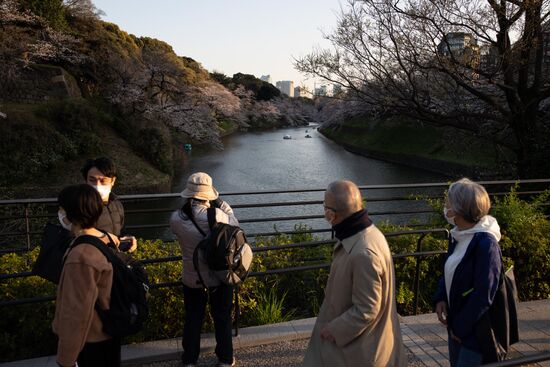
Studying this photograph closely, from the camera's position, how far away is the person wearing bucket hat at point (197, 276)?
8.78ft

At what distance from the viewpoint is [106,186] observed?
272cm

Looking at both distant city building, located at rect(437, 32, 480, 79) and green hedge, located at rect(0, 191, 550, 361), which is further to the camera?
distant city building, located at rect(437, 32, 480, 79)

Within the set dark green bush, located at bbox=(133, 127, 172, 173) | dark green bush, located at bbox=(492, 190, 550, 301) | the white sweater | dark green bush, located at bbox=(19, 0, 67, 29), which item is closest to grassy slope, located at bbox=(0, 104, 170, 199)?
dark green bush, located at bbox=(133, 127, 172, 173)

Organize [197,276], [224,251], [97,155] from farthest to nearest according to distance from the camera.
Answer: [97,155]
[197,276]
[224,251]

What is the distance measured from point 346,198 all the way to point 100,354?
1.48 m

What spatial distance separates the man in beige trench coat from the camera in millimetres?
1835

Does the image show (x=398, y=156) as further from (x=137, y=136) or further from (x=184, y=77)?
(x=137, y=136)

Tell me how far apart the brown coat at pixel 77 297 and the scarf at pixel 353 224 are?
1.10 m

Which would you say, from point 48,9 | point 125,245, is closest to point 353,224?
point 125,245

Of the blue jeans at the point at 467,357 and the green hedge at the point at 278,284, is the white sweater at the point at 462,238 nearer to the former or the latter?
the blue jeans at the point at 467,357

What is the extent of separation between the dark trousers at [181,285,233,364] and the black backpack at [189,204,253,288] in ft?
0.67

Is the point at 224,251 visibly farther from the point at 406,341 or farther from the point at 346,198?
the point at 406,341

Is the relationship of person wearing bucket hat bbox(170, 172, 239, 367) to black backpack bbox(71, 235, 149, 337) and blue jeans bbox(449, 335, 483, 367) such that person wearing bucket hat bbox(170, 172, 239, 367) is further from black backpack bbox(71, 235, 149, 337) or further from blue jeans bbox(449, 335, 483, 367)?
blue jeans bbox(449, 335, 483, 367)

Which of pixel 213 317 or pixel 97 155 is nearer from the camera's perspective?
pixel 213 317
